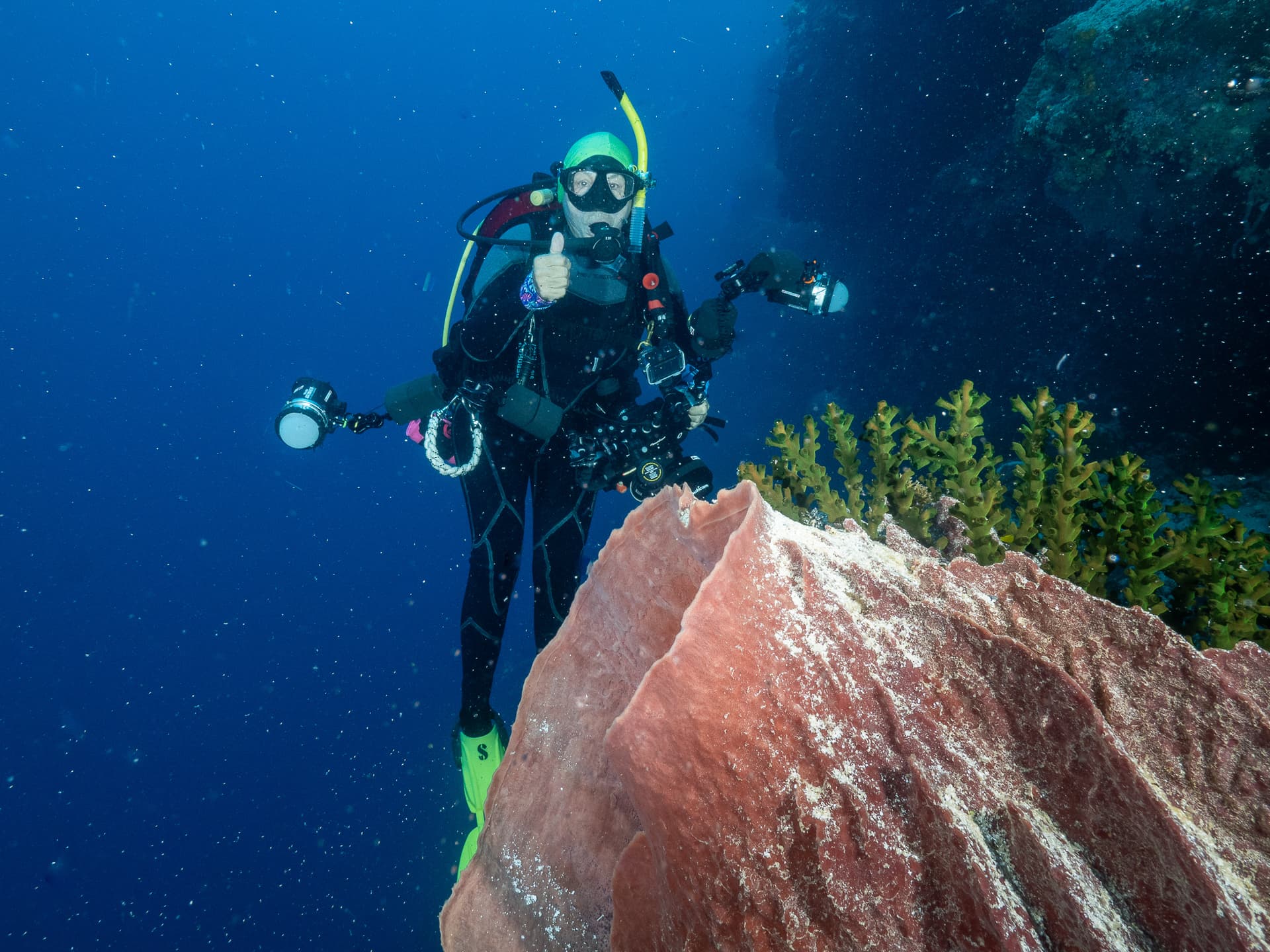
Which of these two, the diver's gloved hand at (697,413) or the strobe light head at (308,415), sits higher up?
the strobe light head at (308,415)

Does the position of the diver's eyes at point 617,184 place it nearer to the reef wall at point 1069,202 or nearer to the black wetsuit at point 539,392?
the black wetsuit at point 539,392

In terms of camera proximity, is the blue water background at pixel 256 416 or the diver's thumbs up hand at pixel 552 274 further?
the blue water background at pixel 256 416

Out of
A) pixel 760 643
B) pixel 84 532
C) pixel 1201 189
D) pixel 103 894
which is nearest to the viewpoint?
pixel 760 643

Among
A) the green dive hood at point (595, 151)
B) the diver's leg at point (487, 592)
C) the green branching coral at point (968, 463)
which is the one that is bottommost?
the green branching coral at point (968, 463)

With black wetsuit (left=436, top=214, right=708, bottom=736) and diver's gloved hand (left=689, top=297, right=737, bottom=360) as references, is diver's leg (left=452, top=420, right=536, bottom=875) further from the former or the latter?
diver's gloved hand (left=689, top=297, right=737, bottom=360)

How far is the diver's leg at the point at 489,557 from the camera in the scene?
191 inches

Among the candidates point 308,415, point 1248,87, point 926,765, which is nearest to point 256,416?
point 308,415

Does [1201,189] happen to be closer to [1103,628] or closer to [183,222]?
[1103,628]

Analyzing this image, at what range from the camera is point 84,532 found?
48.2 metres


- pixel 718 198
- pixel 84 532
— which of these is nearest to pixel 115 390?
pixel 84 532

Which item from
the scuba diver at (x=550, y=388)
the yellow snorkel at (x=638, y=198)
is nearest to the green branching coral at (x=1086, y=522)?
the scuba diver at (x=550, y=388)

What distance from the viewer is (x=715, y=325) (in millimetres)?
5266

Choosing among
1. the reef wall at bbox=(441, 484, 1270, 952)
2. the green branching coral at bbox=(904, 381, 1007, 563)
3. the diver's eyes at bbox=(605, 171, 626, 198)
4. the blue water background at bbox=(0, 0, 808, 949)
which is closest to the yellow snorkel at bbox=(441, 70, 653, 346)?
the diver's eyes at bbox=(605, 171, 626, 198)

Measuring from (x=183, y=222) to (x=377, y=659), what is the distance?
2702 inches
